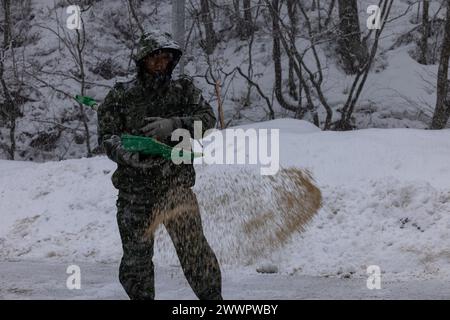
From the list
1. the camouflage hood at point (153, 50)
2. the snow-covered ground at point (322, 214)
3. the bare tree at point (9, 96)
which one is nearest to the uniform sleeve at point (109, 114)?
the camouflage hood at point (153, 50)

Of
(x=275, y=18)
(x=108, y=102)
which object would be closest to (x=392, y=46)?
(x=275, y=18)

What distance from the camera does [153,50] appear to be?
3607mm

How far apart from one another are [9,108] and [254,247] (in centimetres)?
1117

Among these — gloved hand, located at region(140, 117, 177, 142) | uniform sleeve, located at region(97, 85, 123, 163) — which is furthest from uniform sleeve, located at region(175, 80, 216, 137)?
uniform sleeve, located at region(97, 85, 123, 163)

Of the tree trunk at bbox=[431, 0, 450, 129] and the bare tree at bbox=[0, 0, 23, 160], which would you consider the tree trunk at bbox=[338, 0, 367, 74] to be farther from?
the bare tree at bbox=[0, 0, 23, 160]

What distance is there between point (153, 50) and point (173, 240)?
1.04m

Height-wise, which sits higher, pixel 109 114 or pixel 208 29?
pixel 208 29

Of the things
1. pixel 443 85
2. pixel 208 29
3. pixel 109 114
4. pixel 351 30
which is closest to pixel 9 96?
pixel 208 29

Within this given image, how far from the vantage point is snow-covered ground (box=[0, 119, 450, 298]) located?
609cm

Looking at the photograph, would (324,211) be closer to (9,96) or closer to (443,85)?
(443,85)

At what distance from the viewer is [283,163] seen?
26.6 ft

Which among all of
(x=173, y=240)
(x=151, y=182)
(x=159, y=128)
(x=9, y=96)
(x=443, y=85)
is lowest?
(x=173, y=240)

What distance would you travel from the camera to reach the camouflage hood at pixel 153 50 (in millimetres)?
3617

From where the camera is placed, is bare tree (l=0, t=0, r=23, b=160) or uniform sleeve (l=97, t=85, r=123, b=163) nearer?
uniform sleeve (l=97, t=85, r=123, b=163)
